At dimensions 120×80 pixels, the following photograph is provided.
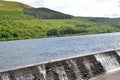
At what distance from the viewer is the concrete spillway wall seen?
2669 cm

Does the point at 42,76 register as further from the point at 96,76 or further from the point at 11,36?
the point at 11,36

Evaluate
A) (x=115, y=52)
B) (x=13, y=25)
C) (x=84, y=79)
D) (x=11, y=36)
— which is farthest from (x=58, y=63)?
(x=13, y=25)

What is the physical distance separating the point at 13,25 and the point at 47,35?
72.6ft

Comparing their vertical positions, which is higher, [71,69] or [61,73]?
[71,69]

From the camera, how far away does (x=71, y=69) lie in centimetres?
3048

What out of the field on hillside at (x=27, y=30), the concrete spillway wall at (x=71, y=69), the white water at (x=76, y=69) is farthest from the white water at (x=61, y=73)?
the field on hillside at (x=27, y=30)

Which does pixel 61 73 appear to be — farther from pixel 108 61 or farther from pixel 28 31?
pixel 28 31

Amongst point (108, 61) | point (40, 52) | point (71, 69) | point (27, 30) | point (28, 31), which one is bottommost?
point (28, 31)

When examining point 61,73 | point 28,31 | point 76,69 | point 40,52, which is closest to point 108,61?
point 76,69

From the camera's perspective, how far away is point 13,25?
162m

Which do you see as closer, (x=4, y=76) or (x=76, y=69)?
(x=4, y=76)

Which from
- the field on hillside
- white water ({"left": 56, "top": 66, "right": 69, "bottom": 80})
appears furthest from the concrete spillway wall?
the field on hillside

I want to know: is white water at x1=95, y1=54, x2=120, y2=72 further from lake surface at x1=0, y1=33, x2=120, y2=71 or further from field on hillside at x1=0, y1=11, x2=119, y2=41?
field on hillside at x1=0, y1=11, x2=119, y2=41

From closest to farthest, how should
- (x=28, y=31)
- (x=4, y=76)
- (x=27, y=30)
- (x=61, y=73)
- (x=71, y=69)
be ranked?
(x=4, y=76)
(x=61, y=73)
(x=71, y=69)
(x=28, y=31)
(x=27, y=30)
